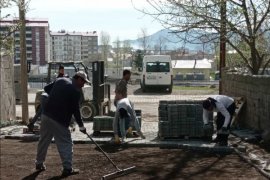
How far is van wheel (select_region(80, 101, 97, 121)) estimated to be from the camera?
55.6 ft

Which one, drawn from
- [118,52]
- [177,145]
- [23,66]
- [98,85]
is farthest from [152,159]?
[118,52]

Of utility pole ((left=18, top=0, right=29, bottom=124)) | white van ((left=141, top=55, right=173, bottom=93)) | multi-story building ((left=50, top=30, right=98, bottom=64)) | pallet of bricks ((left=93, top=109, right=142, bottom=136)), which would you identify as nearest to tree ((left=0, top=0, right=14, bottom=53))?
utility pole ((left=18, top=0, right=29, bottom=124))

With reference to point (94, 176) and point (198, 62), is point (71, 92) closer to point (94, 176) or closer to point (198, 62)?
point (94, 176)

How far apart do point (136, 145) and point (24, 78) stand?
5.57 metres

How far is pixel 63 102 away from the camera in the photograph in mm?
8508

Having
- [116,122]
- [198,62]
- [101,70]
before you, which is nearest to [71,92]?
[116,122]

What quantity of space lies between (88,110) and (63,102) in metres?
8.62

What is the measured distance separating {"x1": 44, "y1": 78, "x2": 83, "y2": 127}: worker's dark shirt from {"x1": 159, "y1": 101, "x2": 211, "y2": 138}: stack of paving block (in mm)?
3882

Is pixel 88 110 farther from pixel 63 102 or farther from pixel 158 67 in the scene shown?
pixel 158 67

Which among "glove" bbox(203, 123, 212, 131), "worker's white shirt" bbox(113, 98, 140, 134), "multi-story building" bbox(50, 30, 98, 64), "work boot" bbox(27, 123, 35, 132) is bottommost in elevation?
"work boot" bbox(27, 123, 35, 132)

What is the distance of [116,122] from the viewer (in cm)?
1182

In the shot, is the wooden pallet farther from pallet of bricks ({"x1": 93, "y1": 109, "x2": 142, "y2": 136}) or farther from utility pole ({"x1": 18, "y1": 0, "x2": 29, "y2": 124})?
utility pole ({"x1": 18, "y1": 0, "x2": 29, "y2": 124})

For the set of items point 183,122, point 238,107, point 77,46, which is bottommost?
point 183,122

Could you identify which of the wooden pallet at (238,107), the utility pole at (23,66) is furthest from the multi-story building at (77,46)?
the wooden pallet at (238,107)
